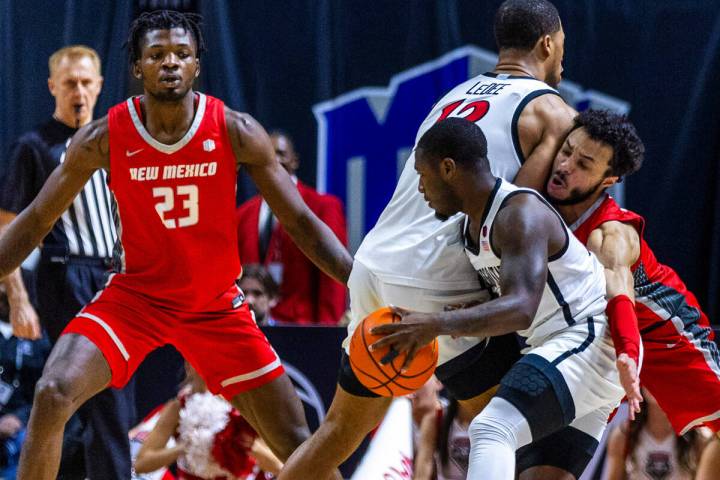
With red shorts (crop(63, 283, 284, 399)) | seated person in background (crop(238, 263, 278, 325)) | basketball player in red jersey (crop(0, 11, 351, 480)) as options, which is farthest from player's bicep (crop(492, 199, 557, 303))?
seated person in background (crop(238, 263, 278, 325))

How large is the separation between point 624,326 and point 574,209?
0.62 m

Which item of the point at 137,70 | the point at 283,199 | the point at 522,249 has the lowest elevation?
the point at 283,199

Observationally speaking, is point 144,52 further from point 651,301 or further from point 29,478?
point 651,301

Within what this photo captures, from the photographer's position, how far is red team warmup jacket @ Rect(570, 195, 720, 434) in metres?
4.55

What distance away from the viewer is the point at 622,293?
396 centimetres

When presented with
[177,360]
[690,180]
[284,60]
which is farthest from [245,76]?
[690,180]

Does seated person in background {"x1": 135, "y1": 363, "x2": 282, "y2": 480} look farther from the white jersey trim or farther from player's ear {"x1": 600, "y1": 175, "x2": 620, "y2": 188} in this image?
player's ear {"x1": 600, "y1": 175, "x2": 620, "y2": 188}

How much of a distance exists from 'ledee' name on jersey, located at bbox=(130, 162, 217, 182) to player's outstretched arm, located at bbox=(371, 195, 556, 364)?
4.39ft

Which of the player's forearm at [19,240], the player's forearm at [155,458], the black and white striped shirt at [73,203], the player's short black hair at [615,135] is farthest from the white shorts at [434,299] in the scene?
the black and white striped shirt at [73,203]

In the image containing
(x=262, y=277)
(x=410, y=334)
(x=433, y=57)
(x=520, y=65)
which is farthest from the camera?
(x=433, y=57)

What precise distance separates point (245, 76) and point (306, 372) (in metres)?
2.45

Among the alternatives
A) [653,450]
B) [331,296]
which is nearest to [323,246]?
[653,450]

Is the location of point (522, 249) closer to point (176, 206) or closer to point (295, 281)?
point (176, 206)

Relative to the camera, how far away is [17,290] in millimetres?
6074
